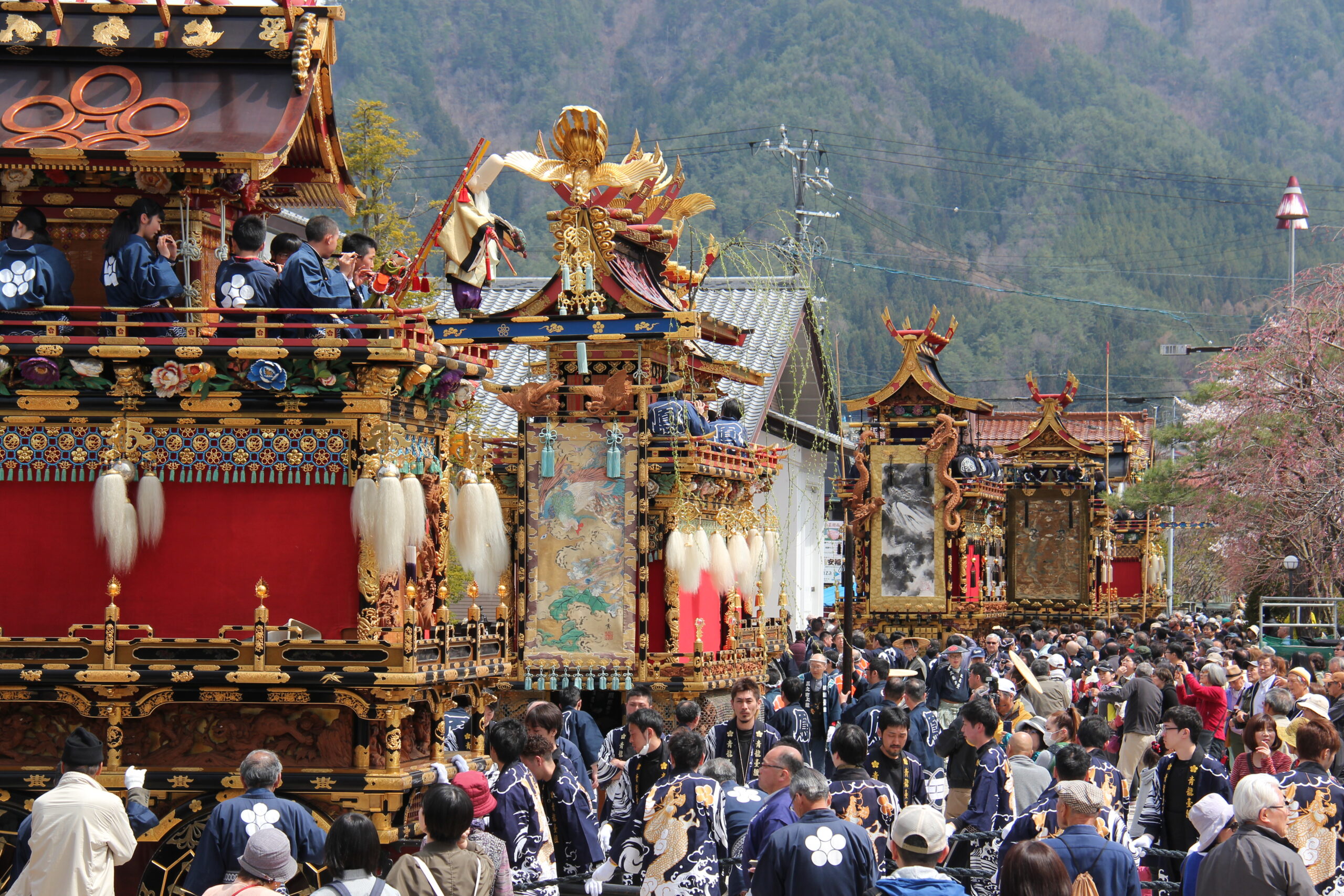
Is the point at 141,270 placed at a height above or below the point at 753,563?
above

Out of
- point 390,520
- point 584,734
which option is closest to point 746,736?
point 584,734

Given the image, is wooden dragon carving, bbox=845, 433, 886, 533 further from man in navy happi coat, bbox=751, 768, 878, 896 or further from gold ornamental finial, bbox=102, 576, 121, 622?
man in navy happi coat, bbox=751, 768, 878, 896

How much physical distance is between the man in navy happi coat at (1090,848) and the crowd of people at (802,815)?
1 centimetres

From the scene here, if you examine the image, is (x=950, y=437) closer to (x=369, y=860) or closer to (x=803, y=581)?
(x=803, y=581)

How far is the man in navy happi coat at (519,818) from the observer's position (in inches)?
361

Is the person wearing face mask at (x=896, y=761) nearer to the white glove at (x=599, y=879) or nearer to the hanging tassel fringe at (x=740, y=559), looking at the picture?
the white glove at (x=599, y=879)

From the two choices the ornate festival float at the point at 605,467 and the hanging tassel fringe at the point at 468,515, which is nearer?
the hanging tassel fringe at the point at 468,515

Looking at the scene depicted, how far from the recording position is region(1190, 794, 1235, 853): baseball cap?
8523 millimetres

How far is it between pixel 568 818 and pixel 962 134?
393 ft

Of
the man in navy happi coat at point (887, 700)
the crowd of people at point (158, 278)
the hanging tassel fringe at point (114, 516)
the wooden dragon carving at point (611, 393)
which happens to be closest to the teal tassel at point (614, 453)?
the wooden dragon carving at point (611, 393)

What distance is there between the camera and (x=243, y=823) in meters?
8.16

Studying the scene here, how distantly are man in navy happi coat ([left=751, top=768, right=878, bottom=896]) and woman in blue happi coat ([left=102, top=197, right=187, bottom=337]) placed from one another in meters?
5.81

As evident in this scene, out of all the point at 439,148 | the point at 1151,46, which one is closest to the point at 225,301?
the point at 439,148

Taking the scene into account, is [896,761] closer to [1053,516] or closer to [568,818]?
[568,818]
